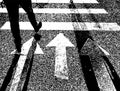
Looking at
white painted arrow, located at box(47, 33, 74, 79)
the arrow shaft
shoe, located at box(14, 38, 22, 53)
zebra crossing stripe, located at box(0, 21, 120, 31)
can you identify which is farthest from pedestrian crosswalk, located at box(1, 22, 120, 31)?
shoe, located at box(14, 38, 22, 53)

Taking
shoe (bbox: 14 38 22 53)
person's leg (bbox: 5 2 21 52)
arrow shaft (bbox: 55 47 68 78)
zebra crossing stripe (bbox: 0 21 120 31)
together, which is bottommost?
zebra crossing stripe (bbox: 0 21 120 31)

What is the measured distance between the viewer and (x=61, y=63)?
16.7 feet

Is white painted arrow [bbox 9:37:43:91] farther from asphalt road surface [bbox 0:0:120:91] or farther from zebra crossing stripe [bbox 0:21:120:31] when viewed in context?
zebra crossing stripe [bbox 0:21:120:31]

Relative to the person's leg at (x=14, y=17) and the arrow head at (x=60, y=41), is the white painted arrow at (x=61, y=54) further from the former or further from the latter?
the person's leg at (x=14, y=17)

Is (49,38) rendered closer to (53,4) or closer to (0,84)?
(0,84)

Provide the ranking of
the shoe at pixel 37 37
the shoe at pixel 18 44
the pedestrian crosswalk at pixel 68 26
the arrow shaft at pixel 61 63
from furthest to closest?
1. the pedestrian crosswalk at pixel 68 26
2. the shoe at pixel 37 37
3. the shoe at pixel 18 44
4. the arrow shaft at pixel 61 63

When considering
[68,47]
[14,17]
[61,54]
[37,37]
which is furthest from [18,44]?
[68,47]

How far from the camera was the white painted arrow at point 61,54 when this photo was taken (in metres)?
4.79

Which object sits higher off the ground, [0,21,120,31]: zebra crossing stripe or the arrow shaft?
the arrow shaft

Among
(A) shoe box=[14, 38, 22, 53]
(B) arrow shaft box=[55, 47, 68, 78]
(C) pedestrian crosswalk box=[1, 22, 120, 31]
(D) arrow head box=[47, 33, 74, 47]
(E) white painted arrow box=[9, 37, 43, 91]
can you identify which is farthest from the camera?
(C) pedestrian crosswalk box=[1, 22, 120, 31]

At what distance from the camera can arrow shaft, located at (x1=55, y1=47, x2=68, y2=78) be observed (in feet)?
15.6

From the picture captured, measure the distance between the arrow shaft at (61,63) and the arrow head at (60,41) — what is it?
0.21 m

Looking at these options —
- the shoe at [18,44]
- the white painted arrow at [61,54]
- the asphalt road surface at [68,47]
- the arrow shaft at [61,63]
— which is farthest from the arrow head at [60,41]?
the shoe at [18,44]

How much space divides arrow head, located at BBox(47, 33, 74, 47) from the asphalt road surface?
0.33ft
